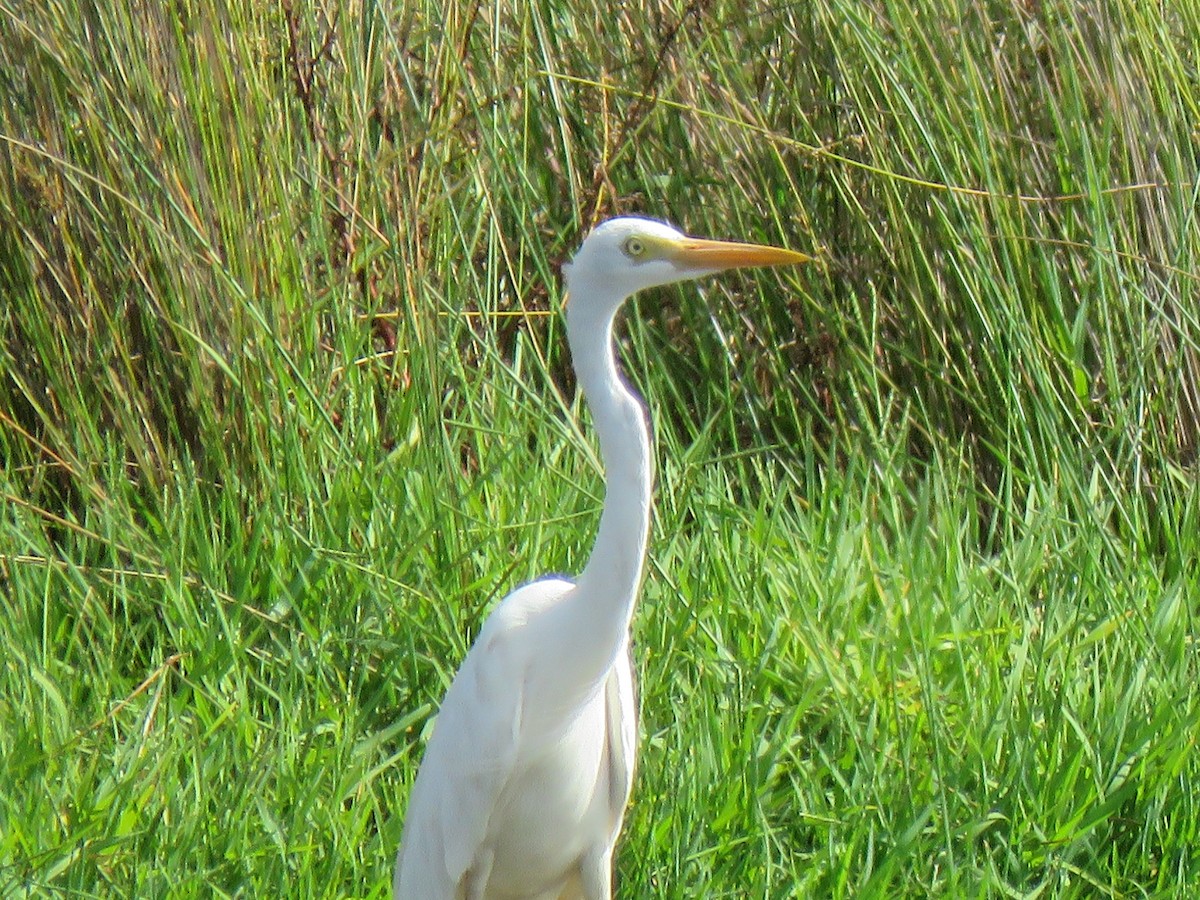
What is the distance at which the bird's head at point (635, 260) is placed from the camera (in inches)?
68.4

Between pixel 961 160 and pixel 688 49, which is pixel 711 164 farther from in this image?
pixel 961 160

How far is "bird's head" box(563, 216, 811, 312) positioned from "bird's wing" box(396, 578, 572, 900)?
1.54ft

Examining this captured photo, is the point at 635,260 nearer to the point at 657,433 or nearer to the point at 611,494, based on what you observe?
the point at 611,494

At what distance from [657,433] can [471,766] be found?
3.42 feet

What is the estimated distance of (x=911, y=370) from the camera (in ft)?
9.87

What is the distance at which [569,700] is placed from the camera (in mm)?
1867

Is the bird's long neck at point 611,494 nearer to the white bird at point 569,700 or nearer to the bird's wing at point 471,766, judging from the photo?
the white bird at point 569,700

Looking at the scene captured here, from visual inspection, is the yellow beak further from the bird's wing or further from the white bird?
the bird's wing

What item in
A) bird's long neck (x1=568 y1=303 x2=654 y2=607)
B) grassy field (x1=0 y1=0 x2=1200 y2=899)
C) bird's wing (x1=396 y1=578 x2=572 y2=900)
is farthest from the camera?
grassy field (x1=0 y1=0 x2=1200 y2=899)

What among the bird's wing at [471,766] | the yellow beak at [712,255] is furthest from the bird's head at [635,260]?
the bird's wing at [471,766]

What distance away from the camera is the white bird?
1.70m

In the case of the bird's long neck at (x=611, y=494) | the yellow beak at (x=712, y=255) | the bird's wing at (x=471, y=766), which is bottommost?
the bird's wing at (x=471, y=766)

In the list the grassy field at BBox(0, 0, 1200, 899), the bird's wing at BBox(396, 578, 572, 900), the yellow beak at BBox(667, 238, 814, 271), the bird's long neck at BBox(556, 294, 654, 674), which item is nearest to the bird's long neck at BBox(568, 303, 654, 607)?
the bird's long neck at BBox(556, 294, 654, 674)

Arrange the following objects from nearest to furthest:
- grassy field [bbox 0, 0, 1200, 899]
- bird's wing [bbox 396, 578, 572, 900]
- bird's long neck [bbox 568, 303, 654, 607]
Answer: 1. bird's long neck [bbox 568, 303, 654, 607]
2. bird's wing [bbox 396, 578, 572, 900]
3. grassy field [bbox 0, 0, 1200, 899]
